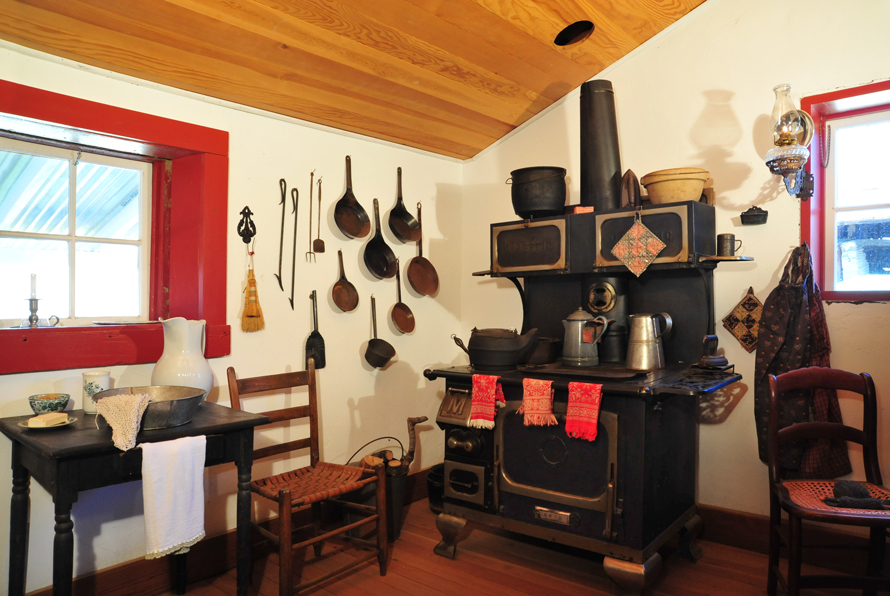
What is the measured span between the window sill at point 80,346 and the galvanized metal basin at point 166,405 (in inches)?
9.8

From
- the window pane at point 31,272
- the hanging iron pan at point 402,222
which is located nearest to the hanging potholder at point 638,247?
the hanging iron pan at point 402,222

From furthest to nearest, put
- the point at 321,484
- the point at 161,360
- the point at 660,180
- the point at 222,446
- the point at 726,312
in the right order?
the point at 726,312 < the point at 660,180 < the point at 321,484 < the point at 161,360 < the point at 222,446

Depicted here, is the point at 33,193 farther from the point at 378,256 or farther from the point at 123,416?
the point at 378,256

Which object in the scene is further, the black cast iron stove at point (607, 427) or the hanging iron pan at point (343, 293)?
the hanging iron pan at point (343, 293)

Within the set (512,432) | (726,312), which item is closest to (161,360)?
(512,432)

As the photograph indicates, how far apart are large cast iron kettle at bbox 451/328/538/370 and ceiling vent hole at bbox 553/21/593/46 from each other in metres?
1.30

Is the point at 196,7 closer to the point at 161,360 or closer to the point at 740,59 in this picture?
the point at 161,360

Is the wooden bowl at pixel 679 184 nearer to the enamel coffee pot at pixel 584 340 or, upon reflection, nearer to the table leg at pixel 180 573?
the enamel coffee pot at pixel 584 340

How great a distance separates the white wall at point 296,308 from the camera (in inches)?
78.9

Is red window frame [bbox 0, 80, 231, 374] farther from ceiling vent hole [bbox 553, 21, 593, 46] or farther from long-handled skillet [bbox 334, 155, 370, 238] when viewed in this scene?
ceiling vent hole [bbox 553, 21, 593, 46]

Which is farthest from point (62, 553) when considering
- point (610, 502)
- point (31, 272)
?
point (610, 502)

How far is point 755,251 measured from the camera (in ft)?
8.22

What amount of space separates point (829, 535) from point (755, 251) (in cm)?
118

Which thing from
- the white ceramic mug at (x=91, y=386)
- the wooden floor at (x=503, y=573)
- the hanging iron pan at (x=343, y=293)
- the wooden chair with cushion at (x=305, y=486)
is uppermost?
the hanging iron pan at (x=343, y=293)
